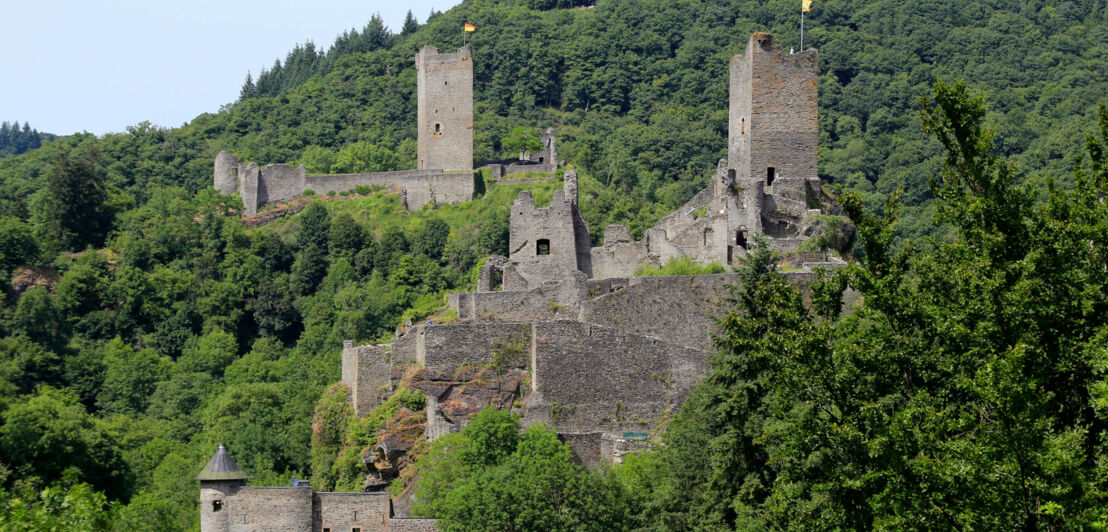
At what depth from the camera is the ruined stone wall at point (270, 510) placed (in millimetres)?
39125

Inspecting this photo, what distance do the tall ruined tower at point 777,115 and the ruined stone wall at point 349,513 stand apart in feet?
58.3

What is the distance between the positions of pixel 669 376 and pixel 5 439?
27508mm

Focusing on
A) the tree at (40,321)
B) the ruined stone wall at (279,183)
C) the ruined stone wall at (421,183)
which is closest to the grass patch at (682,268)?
the ruined stone wall at (421,183)

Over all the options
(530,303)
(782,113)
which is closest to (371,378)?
(530,303)

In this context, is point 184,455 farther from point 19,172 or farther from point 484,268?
point 19,172

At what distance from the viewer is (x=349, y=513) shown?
39344 millimetres

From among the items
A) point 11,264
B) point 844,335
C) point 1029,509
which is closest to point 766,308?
point 844,335

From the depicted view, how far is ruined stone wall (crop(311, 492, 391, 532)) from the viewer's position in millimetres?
39250

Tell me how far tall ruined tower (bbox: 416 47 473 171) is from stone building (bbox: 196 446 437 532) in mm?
45215

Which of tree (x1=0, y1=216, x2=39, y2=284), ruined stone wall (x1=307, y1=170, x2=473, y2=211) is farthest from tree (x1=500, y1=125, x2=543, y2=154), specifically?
tree (x1=0, y1=216, x2=39, y2=284)

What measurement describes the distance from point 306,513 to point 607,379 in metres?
8.57

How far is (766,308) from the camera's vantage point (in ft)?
110

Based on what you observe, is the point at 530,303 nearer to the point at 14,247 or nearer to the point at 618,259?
the point at 618,259

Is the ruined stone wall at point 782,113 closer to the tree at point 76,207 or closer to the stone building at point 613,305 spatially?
the stone building at point 613,305
